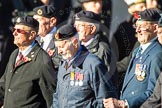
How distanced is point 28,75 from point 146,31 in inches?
56.9

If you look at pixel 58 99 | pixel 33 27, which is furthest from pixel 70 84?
pixel 33 27

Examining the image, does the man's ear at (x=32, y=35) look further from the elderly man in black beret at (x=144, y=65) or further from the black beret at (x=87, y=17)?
the elderly man in black beret at (x=144, y=65)

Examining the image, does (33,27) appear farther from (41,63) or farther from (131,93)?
(131,93)

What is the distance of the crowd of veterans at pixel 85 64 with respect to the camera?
Answer: 24.7ft

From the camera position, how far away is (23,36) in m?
8.61

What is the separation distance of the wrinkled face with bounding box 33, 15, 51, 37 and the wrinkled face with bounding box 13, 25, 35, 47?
3.13 feet

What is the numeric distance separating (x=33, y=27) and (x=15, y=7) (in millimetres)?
3432

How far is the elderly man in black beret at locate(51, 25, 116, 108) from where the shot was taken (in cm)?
752

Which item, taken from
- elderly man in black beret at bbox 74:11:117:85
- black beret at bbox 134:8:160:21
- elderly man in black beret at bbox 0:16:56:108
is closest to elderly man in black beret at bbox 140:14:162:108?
black beret at bbox 134:8:160:21

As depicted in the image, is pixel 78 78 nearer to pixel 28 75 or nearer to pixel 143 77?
pixel 143 77

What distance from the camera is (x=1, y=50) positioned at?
1198cm

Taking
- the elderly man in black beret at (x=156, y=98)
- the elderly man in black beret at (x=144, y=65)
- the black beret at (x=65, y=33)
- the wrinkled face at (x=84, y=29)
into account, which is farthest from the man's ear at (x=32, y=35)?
the elderly man in black beret at (x=156, y=98)

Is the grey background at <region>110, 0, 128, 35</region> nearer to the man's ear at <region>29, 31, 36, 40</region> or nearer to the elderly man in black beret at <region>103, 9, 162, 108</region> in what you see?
the man's ear at <region>29, 31, 36, 40</region>

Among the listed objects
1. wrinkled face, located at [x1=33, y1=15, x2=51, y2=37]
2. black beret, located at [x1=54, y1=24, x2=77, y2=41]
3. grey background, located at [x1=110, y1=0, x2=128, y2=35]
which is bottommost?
grey background, located at [x1=110, y1=0, x2=128, y2=35]
